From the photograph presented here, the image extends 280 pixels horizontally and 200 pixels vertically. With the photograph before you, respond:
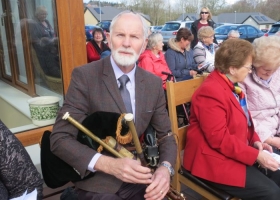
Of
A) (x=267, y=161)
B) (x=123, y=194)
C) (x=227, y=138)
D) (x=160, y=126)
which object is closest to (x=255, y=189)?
(x=267, y=161)

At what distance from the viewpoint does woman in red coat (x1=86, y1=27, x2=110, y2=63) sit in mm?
4865

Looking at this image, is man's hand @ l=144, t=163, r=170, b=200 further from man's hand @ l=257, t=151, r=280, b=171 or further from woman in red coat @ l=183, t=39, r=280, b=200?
man's hand @ l=257, t=151, r=280, b=171

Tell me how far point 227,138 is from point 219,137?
2.0 inches

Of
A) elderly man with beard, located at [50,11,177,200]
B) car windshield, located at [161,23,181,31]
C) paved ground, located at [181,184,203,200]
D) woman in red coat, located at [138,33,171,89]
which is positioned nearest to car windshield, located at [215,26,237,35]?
car windshield, located at [161,23,181,31]

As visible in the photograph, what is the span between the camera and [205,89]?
186 centimetres

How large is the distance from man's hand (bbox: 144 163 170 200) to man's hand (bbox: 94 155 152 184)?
4 cm

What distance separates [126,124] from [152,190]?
0.33m

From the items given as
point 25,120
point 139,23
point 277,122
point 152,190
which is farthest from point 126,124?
point 25,120

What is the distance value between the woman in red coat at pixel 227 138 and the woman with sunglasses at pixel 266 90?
0.88 feet

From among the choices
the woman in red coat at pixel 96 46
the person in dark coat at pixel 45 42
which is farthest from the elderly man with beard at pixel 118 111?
the woman in red coat at pixel 96 46

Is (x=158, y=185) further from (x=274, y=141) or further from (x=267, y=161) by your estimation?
(x=274, y=141)

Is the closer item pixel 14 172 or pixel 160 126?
pixel 14 172

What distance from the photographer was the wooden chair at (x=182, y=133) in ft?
6.36

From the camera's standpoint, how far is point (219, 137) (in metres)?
1.80
